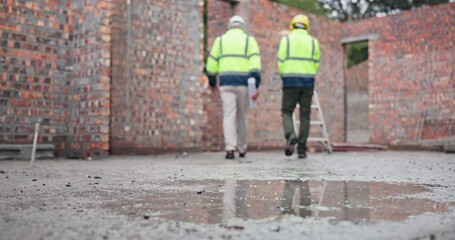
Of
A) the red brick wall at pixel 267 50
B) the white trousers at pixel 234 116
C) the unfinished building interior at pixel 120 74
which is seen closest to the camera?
the unfinished building interior at pixel 120 74

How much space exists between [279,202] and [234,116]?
190 inches

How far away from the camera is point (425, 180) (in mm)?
3867

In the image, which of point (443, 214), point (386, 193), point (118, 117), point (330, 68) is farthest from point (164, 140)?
point (330, 68)

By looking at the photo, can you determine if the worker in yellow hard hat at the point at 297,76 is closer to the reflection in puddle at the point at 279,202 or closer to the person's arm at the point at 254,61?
the person's arm at the point at 254,61

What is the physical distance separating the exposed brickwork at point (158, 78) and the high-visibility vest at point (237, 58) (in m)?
1.23

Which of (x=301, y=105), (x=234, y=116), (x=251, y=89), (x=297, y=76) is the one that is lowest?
(x=234, y=116)

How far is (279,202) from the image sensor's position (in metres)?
2.55

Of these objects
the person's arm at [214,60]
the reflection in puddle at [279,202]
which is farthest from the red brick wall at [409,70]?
the reflection in puddle at [279,202]

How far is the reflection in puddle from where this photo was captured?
7.10ft

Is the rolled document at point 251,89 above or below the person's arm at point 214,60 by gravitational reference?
below

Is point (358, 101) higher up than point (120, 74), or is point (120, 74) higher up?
point (358, 101)

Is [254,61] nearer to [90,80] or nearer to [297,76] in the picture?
[297,76]

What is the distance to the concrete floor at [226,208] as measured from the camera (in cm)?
178

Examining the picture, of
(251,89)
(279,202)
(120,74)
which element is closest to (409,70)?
(251,89)
